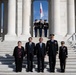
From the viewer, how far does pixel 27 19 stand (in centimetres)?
4084

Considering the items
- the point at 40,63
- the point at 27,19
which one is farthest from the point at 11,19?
the point at 40,63

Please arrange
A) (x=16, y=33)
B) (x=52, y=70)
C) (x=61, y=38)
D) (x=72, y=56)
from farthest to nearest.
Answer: (x=16, y=33)
(x=61, y=38)
(x=72, y=56)
(x=52, y=70)

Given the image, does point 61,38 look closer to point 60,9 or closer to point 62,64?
point 60,9

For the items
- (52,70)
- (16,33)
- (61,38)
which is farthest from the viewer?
(16,33)

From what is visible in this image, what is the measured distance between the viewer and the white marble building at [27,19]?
132ft

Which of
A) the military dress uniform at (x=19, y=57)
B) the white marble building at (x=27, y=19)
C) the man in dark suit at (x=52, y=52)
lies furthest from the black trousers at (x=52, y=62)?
the white marble building at (x=27, y=19)

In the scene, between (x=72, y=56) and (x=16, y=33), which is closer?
(x=72, y=56)

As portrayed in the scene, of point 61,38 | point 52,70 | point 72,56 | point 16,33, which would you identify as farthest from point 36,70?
point 16,33

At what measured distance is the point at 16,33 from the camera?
4278 centimetres

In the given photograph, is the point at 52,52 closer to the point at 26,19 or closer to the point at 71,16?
the point at 26,19

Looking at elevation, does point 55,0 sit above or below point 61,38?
above

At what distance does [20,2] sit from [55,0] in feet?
19.5

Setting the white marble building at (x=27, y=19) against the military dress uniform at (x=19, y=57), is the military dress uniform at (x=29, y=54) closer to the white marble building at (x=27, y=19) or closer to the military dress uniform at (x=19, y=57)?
the military dress uniform at (x=19, y=57)

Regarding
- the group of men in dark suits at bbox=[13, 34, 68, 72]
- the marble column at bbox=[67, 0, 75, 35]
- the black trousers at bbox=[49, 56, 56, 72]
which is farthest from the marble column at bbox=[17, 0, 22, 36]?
the black trousers at bbox=[49, 56, 56, 72]
